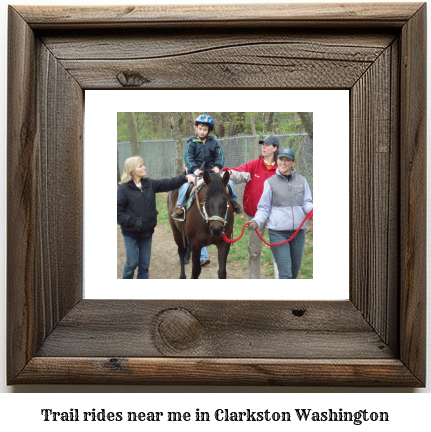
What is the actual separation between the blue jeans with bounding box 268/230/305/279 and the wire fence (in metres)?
0.10

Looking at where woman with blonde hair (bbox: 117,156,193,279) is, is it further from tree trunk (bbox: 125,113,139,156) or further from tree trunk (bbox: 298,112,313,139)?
tree trunk (bbox: 298,112,313,139)

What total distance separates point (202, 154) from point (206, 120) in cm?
6

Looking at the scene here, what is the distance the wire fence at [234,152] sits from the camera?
3.06 ft

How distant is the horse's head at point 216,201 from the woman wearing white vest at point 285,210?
0.06 metres

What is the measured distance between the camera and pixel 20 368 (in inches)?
36.1

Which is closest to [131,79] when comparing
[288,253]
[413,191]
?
[288,253]

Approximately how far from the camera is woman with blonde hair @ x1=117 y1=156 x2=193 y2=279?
0.94m

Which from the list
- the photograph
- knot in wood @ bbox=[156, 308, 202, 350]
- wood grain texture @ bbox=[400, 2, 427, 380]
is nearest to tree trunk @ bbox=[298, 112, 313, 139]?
the photograph

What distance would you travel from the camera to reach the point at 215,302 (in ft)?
3.06

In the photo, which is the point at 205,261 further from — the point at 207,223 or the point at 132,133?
the point at 132,133

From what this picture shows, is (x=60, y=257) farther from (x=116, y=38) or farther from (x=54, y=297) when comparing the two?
(x=116, y=38)

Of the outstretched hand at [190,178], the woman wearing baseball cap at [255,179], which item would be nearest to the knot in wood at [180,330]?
the woman wearing baseball cap at [255,179]
